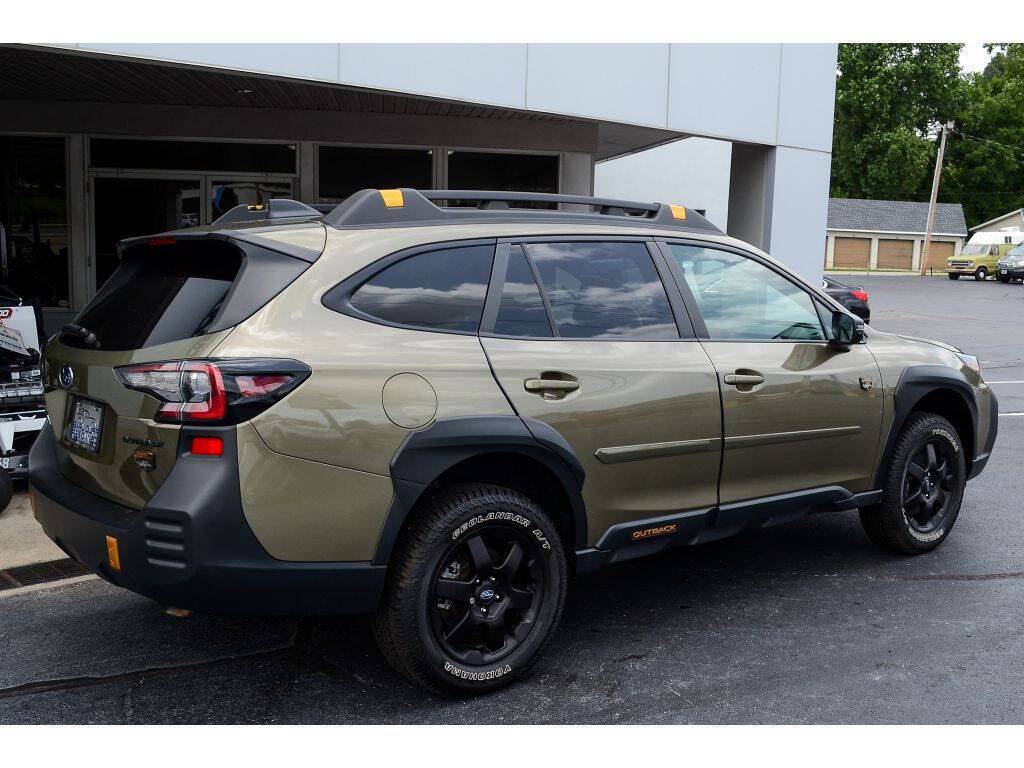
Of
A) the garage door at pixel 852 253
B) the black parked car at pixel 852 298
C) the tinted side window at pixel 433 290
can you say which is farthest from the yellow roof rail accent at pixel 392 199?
the garage door at pixel 852 253

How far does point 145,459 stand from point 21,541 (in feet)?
9.28

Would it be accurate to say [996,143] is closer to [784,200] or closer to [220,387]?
[784,200]

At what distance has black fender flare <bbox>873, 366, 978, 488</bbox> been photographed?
5004 mm

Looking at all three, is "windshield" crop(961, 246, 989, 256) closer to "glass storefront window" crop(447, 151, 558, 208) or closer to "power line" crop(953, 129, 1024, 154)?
"power line" crop(953, 129, 1024, 154)

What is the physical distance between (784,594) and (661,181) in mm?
23645

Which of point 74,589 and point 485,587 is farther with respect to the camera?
point 74,589

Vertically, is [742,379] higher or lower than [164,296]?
lower

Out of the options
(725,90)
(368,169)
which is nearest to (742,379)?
(725,90)

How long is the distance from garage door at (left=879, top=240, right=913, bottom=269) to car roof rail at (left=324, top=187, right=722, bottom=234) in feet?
241

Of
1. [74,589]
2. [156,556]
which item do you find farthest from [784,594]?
[74,589]

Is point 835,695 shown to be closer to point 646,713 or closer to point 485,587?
point 646,713

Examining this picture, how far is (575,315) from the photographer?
396 centimetres

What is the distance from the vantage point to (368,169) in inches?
532

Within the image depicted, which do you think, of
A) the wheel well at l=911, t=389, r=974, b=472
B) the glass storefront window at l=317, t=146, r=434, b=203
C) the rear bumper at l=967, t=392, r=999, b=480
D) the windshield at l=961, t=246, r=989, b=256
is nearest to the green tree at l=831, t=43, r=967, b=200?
the windshield at l=961, t=246, r=989, b=256
